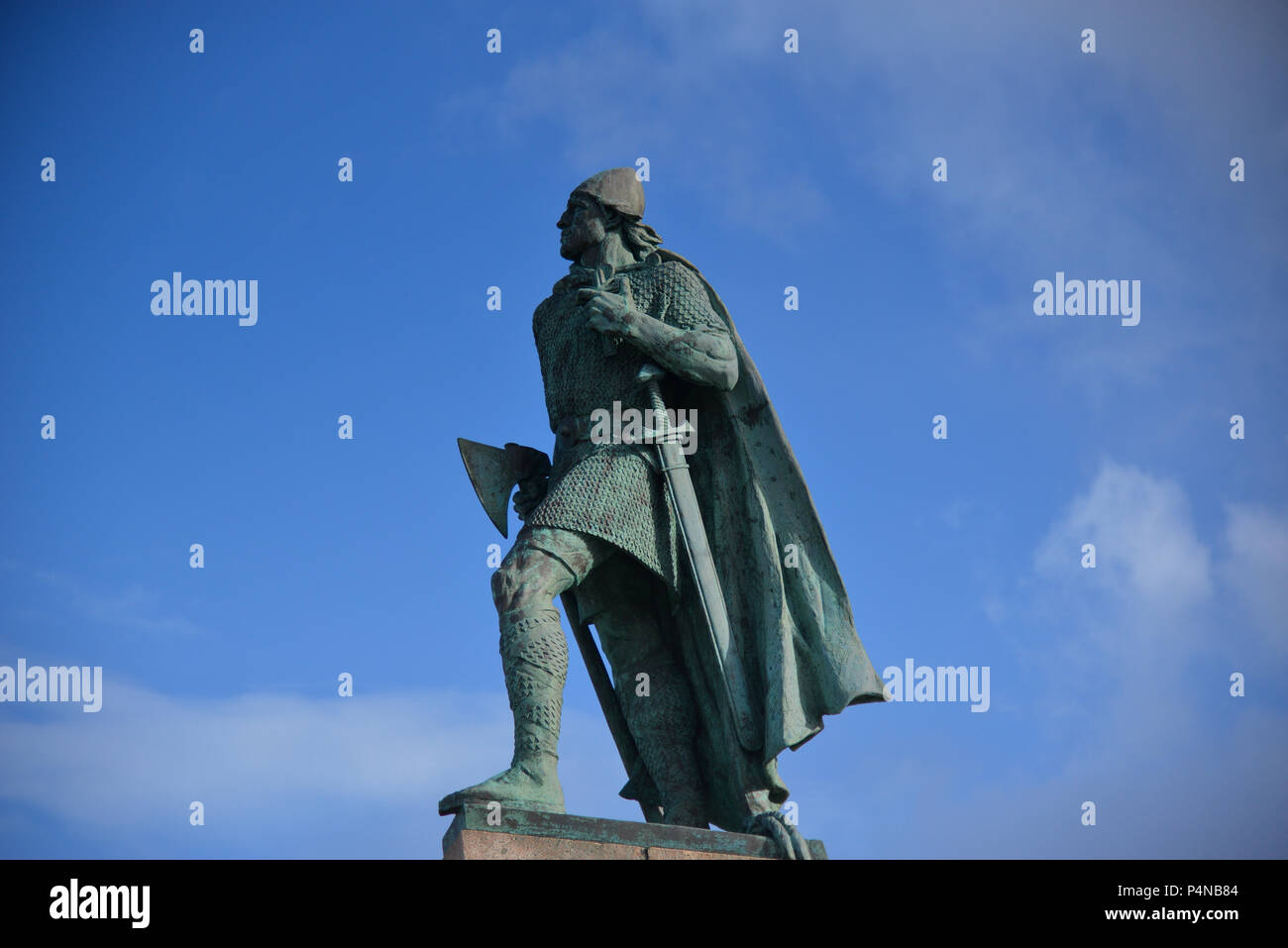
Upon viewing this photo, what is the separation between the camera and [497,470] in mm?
9883

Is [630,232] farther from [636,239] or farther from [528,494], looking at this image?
[528,494]

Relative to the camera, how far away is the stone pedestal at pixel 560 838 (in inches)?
314

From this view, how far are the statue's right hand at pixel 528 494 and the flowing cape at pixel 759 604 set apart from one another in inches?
36.0

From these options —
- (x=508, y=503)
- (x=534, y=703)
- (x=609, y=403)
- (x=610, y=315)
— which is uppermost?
(x=610, y=315)

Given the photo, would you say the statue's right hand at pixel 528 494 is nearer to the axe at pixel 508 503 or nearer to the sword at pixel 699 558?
the axe at pixel 508 503

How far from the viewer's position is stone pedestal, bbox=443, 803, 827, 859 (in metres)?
7.97

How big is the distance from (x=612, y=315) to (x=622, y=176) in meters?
1.11

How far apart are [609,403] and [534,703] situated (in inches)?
73.3

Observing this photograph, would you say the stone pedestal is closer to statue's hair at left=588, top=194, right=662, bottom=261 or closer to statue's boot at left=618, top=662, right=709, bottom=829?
statue's boot at left=618, top=662, right=709, bottom=829

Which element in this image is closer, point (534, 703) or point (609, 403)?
point (534, 703)

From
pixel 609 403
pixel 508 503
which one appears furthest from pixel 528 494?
pixel 609 403

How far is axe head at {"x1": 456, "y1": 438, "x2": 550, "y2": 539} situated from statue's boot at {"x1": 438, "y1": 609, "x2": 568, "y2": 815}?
1.21 meters

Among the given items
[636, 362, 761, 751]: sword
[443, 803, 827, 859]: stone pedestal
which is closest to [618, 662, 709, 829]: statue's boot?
[636, 362, 761, 751]: sword

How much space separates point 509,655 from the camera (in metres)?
8.66
